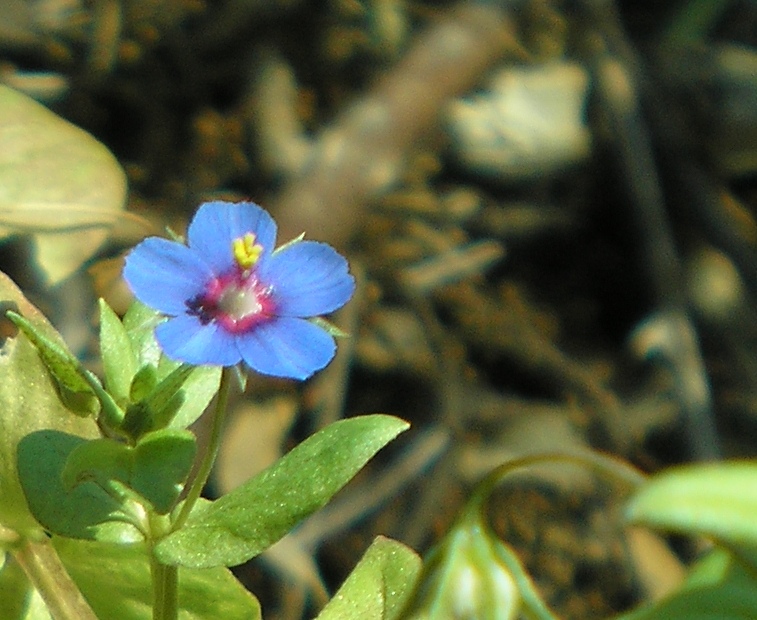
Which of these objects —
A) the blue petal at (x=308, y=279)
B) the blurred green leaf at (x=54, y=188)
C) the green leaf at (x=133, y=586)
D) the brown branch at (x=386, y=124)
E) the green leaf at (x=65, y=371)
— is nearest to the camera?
the green leaf at (x=65, y=371)

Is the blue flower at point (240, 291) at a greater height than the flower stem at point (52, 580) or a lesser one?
greater

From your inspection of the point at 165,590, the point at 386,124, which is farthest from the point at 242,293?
the point at 386,124

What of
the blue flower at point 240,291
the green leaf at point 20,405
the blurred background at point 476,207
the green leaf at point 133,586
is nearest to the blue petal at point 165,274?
the blue flower at point 240,291

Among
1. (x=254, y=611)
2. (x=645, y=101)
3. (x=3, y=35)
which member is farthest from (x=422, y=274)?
(x=254, y=611)

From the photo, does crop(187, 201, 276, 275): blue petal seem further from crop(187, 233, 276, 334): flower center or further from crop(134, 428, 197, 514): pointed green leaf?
crop(134, 428, 197, 514): pointed green leaf

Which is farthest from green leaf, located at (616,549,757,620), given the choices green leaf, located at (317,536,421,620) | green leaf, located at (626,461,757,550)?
green leaf, located at (317,536,421,620)

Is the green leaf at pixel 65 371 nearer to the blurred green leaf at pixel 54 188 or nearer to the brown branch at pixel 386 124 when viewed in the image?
the blurred green leaf at pixel 54 188
